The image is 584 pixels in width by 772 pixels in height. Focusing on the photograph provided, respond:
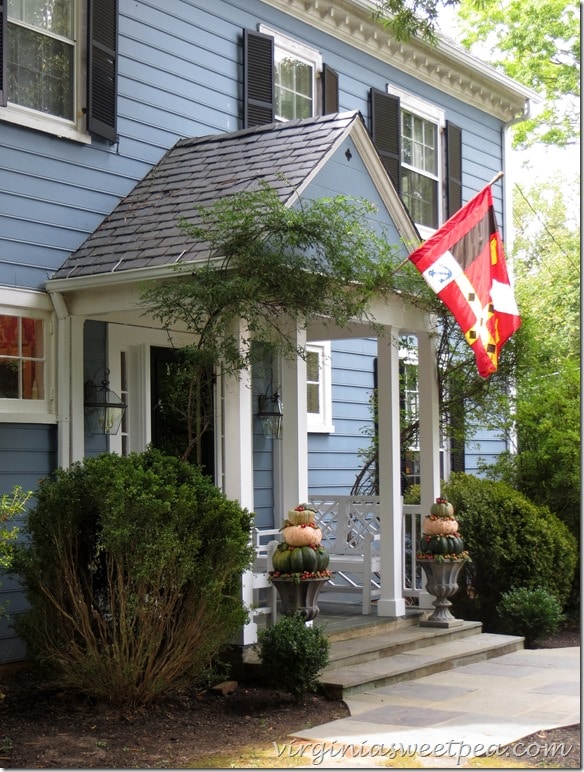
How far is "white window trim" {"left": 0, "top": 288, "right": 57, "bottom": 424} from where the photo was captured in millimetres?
7797

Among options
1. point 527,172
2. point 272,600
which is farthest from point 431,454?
point 527,172

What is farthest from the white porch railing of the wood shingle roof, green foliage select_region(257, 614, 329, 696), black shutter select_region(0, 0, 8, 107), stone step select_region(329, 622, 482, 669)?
black shutter select_region(0, 0, 8, 107)

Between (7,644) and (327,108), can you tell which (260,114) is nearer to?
(327,108)

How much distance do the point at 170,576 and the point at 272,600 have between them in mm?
1663

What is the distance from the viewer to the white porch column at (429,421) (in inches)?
386

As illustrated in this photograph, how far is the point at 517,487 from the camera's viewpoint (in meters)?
11.9

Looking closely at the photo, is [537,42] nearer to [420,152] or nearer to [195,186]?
[420,152]

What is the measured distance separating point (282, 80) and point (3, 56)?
12.8 feet

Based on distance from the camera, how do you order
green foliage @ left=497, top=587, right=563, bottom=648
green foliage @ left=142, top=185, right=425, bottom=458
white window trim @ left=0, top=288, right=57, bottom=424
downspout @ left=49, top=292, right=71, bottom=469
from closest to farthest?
green foliage @ left=142, top=185, right=425, bottom=458, white window trim @ left=0, top=288, right=57, bottom=424, downspout @ left=49, top=292, right=71, bottom=469, green foliage @ left=497, top=587, right=563, bottom=648

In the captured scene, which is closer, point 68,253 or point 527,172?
point 68,253

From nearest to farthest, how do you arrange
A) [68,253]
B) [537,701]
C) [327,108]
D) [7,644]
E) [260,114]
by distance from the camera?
[537,701], [7,644], [68,253], [260,114], [327,108]

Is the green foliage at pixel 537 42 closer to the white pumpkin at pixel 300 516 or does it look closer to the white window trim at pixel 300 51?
the white window trim at pixel 300 51

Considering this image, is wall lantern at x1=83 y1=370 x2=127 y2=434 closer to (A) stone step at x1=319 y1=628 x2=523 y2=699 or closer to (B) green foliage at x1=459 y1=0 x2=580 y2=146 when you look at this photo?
(A) stone step at x1=319 y1=628 x2=523 y2=699

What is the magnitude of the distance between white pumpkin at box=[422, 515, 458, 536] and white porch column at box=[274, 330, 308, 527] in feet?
5.65
